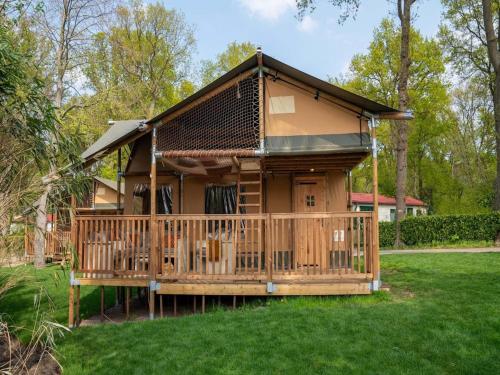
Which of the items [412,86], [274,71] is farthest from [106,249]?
[412,86]

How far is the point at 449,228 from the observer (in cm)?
2009

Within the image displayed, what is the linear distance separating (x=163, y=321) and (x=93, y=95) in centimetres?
1488

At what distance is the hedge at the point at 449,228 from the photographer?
63.4ft

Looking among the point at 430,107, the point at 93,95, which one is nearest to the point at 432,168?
the point at 430,107

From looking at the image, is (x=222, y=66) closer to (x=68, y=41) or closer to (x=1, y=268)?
(x=68, y=41)

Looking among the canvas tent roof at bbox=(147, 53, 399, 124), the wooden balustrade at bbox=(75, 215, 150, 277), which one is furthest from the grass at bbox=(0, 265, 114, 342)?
the canvas tent roof at bbox=(147, 53, 399, 124)

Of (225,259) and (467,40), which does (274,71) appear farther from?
(467,40)

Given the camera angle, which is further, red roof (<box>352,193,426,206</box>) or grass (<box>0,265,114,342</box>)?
red roof (<box>352,193,426,206</box>)

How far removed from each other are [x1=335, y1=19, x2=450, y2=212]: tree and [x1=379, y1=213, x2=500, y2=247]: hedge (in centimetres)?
859

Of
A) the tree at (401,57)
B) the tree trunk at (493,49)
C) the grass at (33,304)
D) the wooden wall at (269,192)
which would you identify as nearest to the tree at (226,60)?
the tree at (401,57)

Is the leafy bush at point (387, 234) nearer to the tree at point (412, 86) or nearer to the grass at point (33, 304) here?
the tree at point (412, 86)

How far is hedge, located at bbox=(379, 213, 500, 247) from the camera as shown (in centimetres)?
1933

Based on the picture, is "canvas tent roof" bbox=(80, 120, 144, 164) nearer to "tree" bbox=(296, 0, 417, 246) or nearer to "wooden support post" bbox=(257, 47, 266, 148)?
"wooden support post" bbox=(257, 47, 266, 148)

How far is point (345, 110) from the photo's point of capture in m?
8.45
